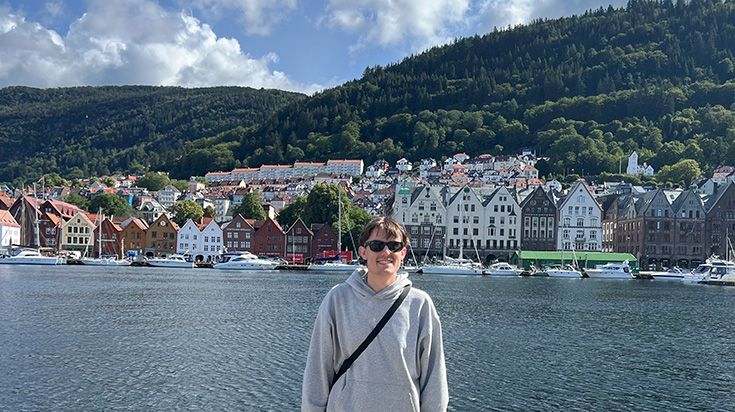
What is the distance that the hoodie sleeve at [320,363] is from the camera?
5980 millimetres

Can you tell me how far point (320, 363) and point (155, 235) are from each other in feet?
377

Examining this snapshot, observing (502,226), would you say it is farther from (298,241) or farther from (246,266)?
(246,266)

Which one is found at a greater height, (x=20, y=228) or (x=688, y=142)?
(x=688, y=142)

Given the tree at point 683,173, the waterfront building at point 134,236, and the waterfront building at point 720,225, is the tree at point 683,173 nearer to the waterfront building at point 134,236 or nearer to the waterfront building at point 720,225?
the waterfront building at point 720,225

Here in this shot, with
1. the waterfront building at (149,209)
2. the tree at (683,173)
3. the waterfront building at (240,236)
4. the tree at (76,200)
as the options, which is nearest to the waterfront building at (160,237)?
the waterfront building at (240,236)

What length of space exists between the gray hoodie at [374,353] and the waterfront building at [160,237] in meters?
113

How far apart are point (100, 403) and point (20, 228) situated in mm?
107980

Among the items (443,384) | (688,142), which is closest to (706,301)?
(443,384)

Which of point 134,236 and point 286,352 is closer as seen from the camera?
point 286,352

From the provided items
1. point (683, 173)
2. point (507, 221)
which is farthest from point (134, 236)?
point (683, 173)

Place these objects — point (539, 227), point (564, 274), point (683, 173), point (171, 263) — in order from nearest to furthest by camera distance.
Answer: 1. point (564, 274)
2. point (171, 263)
3. point (539, 227)
4. point (683, 173)

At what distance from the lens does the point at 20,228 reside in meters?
119

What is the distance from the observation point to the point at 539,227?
344ft

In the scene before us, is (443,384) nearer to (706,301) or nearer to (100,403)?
(100,403)
